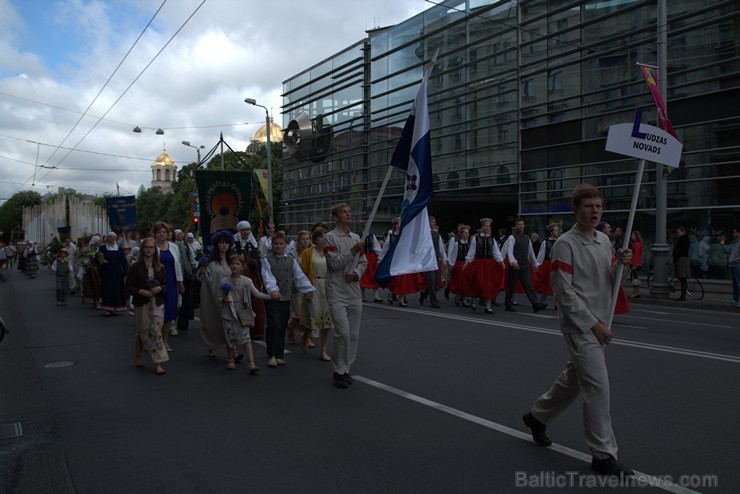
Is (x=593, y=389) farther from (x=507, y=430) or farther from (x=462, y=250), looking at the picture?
(x=462, y=250)

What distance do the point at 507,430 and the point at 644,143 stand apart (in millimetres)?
2576

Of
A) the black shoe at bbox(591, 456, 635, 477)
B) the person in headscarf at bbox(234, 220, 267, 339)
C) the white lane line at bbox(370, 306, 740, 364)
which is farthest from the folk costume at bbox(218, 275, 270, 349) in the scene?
the white lane line at bbox(370, 306, 740, 364)

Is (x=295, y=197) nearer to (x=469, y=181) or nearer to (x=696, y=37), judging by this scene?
(x=469, y=181)

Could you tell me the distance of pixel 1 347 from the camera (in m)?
9.11

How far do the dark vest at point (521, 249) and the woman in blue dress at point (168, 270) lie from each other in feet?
23.6

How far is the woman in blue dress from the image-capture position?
8.51 metres

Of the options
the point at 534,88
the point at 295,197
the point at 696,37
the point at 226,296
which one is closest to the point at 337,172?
the point at 295,197

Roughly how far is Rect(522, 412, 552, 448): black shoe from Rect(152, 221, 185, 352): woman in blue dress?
5775 millimetres

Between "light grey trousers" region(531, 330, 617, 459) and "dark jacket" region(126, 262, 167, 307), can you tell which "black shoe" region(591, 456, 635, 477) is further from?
"dark jacket" region(126, 262, 167, 307)

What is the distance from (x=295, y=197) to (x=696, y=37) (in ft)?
97.7

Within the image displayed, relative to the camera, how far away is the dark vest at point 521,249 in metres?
12.8

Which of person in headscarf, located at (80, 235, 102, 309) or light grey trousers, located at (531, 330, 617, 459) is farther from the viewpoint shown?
person in headscarf, located at (80, 235, 102, 309)

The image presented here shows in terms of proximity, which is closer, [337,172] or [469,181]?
[469,181]

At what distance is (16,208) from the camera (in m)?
110
